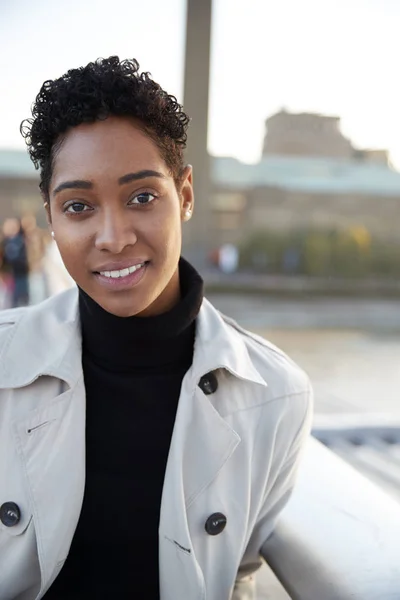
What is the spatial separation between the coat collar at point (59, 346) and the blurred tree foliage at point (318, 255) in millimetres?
15063

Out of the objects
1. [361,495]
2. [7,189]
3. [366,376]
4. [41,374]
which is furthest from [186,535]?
[7,189]

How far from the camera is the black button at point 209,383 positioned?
4.81ft

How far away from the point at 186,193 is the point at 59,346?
1.49 ft

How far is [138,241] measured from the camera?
1.28 metres

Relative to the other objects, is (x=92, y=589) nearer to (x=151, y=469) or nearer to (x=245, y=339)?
(x=151, y=469)

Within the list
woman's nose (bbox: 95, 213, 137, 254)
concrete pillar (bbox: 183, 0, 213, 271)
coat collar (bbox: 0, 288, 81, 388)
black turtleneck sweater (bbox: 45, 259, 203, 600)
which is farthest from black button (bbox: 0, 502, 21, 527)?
concrete pillar (bbox: 183, 0, 213, 271)

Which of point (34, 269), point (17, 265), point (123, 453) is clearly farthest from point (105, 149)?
point (34, 269)

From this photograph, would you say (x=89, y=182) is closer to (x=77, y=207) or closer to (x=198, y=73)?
(x=77, y=207)

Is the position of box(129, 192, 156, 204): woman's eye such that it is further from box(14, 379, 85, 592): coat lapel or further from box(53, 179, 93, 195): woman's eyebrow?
box(14, 379, 85, 592): coat lapel

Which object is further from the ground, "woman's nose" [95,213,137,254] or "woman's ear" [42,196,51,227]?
"woman's ear" [42,196,51,227]

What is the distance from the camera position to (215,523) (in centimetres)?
143

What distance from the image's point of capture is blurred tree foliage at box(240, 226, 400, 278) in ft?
54.3

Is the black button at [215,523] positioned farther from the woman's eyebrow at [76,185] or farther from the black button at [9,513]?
the woman's eyebrow at [76,185]

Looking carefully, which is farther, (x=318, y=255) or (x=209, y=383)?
(x=318, y=255)
